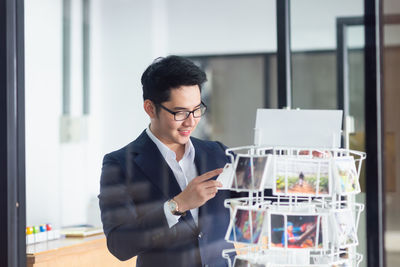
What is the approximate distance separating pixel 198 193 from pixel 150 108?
57 centimetres

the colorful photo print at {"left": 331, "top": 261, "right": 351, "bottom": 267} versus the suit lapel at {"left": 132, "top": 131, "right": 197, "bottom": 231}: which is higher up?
the suit lapel at {"left": 132, "top": 131, "right": 197, "bottom": 231}

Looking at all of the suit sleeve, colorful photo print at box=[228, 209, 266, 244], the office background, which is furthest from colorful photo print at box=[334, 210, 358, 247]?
the suit sleeve

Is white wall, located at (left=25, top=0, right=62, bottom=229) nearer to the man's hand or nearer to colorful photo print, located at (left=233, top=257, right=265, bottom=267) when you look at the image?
the man's hand

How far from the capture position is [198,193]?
228 centimetres

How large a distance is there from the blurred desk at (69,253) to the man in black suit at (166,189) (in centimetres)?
44

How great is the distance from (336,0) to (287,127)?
0.85m

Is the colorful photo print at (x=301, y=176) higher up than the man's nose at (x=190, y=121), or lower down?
Result: lower down

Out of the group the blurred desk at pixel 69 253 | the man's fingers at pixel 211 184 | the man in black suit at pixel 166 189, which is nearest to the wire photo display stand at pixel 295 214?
the man's fingers at pixel 211 184

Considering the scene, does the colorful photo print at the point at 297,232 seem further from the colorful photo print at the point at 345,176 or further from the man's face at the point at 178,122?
the man's face at the point at 178,122

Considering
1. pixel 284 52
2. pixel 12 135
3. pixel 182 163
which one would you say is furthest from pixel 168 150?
pixel 12 135

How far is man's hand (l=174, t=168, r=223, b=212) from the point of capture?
2246 mm

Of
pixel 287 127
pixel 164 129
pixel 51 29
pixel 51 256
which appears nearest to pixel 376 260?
pixel 287 127

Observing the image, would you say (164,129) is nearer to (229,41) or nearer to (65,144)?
(229,41)

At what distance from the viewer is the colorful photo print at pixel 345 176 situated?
1.92 m
